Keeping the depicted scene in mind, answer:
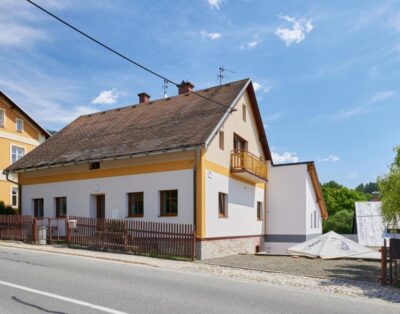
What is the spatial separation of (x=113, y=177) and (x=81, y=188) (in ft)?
7.37

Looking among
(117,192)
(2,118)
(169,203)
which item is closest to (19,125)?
(2,118)

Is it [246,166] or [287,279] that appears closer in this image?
[287,279]

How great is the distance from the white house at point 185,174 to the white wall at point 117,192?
0.04 meters

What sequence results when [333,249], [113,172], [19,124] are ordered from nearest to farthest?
1. [333,249]
2. [113,172]
3. [19,124]

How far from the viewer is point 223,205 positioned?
20.6 meters

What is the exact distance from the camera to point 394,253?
38.1ft

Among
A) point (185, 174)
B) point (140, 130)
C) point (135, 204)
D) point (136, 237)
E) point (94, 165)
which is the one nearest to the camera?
point (136, 237)

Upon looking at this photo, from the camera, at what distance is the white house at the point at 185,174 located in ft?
60.8

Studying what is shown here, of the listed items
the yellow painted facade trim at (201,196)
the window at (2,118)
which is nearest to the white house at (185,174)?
the yellow painted facade trim at (201,196)

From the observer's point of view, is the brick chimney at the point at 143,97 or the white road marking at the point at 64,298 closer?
the white road marking at the point at 64,298

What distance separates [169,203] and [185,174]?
1587 millimetres

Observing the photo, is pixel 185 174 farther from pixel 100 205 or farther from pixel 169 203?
pixel 100 205

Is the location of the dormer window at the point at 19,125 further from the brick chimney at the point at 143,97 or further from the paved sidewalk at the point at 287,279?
the paved sidewalk at the point at 287,279

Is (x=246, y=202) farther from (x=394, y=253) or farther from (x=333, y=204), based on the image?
(x=333, y=204)
